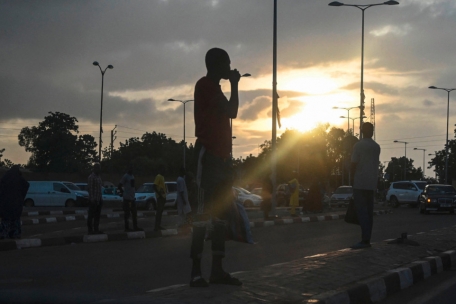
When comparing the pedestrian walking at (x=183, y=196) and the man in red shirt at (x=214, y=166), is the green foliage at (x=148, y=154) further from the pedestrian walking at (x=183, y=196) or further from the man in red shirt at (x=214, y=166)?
the man in red shirt at (x=214, y=166)

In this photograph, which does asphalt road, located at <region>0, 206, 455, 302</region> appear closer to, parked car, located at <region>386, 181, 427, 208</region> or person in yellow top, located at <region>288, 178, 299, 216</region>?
person in yellow top, located at <region>288, 178, 299, 216</region>

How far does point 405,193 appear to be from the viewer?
1890 inches

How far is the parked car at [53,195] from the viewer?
48.4m

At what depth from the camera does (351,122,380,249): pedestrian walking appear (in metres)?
10.5

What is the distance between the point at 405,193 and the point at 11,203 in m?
36.9

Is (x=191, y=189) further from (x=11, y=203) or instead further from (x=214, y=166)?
(x=214, y=166)

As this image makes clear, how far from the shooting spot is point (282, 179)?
128m

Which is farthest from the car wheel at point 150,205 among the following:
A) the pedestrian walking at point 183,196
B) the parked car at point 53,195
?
the pedestrian walking at point 183,196

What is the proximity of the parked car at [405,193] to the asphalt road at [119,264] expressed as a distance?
33.9m

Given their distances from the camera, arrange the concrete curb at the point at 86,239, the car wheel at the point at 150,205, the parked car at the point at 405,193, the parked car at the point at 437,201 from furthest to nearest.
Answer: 1. the parked car at the point at 405,193
2. the car wheel at the point at 150,205
3. the parked car at the point at 437,201
4. the concrete curb at the point at 86,239

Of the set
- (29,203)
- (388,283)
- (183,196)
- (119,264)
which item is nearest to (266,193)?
(183,196)

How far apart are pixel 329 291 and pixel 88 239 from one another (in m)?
10.3

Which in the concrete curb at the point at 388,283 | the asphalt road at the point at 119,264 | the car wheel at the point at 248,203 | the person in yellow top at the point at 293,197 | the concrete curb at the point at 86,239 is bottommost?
the car wheel at the point at 248,203

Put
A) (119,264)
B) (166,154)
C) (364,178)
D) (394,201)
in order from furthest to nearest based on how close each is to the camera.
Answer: (166,154)
(394,201)
(364,178)
(119,264)
